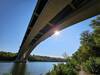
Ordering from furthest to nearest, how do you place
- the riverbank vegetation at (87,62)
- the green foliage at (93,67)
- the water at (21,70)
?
the water at (21,70)
the green foliage at (93,67)
the riverbank vegetation at (87,62)

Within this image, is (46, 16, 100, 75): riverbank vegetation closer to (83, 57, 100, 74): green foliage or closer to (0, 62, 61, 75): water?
A: (83, 57, 100, 74): green foliage

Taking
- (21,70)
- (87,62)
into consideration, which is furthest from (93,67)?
(21,70)

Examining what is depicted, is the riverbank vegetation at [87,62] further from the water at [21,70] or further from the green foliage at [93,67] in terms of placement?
the water at [21,70]

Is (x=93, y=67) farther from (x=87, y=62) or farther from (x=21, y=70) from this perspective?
(x=21, y=70)

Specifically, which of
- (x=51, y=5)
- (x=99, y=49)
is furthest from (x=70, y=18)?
(x=99, y=49)

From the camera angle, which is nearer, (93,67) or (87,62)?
(93,67)

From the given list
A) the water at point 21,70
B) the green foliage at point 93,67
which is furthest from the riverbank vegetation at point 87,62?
the water at point 21,70

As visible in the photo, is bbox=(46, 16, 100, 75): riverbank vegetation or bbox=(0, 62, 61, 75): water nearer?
bbox=(46, 16, 100, 75): riverbank vegetation

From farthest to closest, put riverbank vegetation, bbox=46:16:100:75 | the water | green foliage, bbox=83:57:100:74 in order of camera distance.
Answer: the water, green foliage, bbox=83:57:100:74, riverbank vegetation, bbox=46:16:100:75

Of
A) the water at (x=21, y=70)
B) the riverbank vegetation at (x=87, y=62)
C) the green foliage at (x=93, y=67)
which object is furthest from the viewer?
the water at (x=21, y=70)

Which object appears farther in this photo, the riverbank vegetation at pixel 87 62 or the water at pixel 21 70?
the water at pixel 21 70

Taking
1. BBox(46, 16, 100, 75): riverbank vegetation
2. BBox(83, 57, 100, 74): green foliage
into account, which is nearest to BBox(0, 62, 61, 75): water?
BBox(46, 16, 100, 75): riverbank vegetation

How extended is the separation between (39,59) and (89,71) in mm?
70024

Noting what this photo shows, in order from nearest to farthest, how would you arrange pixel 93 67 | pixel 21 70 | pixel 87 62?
1. pixel 93 67
2. pixel 87 62
3. pixel 21 70
